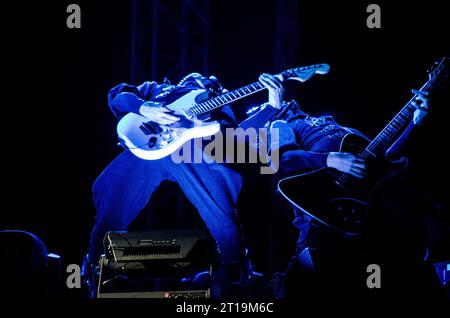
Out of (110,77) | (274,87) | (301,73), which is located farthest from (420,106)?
(110,77)

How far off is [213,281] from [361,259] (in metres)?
1.24

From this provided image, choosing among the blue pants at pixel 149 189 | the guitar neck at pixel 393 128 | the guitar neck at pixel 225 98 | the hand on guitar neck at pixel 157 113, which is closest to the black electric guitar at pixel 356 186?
the guitar neck at pixel 393 128

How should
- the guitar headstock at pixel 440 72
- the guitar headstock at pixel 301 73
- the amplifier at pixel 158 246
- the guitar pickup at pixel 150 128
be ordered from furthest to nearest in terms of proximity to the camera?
the guitar pickup at pixel 150 128 < the guitar headstock at pixel 301 73 < the guitar headstock at pixel 440 72 < the amplifier at pixel 158 246

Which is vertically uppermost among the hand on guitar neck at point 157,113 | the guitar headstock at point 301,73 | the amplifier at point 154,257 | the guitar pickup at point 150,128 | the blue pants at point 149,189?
the guitar headstock at point 301,73

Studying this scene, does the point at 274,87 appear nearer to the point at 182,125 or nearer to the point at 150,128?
the point at 182,125

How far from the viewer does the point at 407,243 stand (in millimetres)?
4766

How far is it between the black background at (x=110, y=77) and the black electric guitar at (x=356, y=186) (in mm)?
322

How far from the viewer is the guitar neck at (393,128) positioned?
4.74 metres

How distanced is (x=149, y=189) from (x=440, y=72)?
252 centimetres

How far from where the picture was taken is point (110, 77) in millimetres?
5336

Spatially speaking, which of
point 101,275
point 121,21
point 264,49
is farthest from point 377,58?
point 101,275

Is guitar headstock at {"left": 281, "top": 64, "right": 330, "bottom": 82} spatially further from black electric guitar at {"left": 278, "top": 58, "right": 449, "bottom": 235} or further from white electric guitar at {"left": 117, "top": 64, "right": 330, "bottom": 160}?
black electric guitar at {"left": 278, "top": 58, "right": 449, "bottom": 235}

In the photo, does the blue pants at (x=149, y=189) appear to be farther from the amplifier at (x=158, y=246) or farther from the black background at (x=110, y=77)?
the amplifier at (x=158, y=246)
